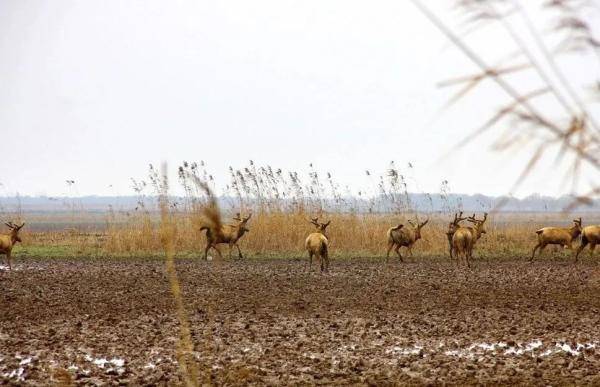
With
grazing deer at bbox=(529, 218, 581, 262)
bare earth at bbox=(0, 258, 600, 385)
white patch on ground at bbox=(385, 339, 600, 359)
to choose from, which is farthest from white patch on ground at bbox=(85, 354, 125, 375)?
grazing deer at bbox=(529, 218, 581, 262)

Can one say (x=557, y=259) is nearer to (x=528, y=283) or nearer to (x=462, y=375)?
(x=528, y=283)

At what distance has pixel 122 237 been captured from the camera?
26.3 m

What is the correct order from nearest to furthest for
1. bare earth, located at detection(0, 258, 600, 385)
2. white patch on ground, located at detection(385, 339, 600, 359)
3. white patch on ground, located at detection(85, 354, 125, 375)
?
bare earth, located at detection(0, 258, 600, 385)
white patch on ground, located at detection(85, 354, 125, 375)
white patch on ground, located at detection(385, 339, 600, 359)

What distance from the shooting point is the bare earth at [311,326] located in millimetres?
8539

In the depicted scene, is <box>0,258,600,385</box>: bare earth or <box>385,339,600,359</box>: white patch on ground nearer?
<box>0,258,600,385</box>: bare earth

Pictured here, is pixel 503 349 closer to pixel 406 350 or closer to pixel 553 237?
pixel 406 350

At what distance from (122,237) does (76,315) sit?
1350 centimetres

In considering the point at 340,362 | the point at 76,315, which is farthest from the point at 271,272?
the point at 340,362

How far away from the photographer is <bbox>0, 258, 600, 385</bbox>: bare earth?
854 cm

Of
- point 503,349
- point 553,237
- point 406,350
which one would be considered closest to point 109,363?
point 406,350

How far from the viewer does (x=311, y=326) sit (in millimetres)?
11625

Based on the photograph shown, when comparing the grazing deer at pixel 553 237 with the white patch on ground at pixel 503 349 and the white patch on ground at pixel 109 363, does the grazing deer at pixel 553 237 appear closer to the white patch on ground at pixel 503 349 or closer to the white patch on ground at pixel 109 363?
the white patch on ground at pixel 503 349

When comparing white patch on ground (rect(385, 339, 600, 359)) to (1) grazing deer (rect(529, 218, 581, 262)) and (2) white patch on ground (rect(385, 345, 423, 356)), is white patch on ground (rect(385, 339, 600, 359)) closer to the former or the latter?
(2) white patch on ground (rect(385, 345, 423, 356))

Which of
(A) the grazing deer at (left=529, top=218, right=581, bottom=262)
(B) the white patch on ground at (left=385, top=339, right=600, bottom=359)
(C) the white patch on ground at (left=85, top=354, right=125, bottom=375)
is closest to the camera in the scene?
(C) the white patch on ground at (left=85, top=354, right=125, bottom=375)
